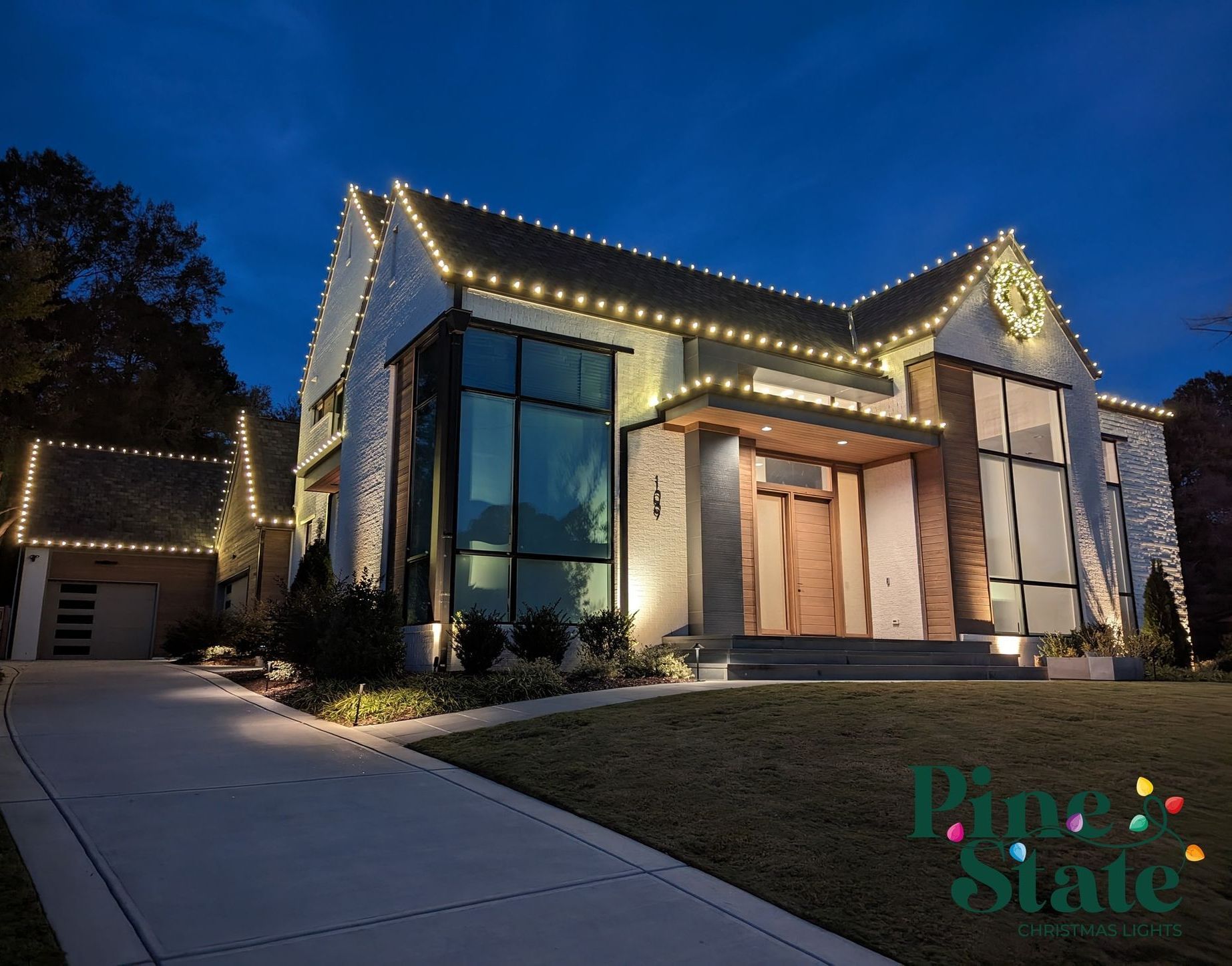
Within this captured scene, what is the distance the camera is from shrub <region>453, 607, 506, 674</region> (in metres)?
11.2

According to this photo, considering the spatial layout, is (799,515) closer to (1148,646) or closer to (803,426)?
(803,426)

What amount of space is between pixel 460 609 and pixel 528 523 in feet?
5.36

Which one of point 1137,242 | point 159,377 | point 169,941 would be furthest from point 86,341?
point 1137,242

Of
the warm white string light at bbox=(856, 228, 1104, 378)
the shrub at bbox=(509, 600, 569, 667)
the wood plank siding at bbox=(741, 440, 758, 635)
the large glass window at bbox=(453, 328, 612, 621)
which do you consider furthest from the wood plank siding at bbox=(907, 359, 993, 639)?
the shrub at bbox=(509, 600, 569, 667)

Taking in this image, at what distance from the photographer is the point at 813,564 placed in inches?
628

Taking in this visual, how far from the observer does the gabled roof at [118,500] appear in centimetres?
2453

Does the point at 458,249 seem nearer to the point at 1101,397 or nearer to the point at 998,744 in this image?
the point at 998,744

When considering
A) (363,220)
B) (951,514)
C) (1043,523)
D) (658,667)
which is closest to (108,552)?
(363,220)

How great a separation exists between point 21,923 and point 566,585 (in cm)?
983

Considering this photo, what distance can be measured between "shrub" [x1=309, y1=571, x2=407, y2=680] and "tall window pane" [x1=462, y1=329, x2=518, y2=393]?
350 centimetres

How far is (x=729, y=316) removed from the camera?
16094mm

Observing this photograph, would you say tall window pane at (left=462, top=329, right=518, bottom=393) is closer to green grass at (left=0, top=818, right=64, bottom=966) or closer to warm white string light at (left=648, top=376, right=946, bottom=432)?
warm white string light at (left=648, top=376, right=946, bottom=432)

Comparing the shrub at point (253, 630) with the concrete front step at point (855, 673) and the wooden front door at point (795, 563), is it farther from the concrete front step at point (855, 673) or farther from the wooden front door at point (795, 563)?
the wooden front door at point (795, 563)

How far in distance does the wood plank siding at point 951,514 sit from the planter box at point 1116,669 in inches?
92.8
